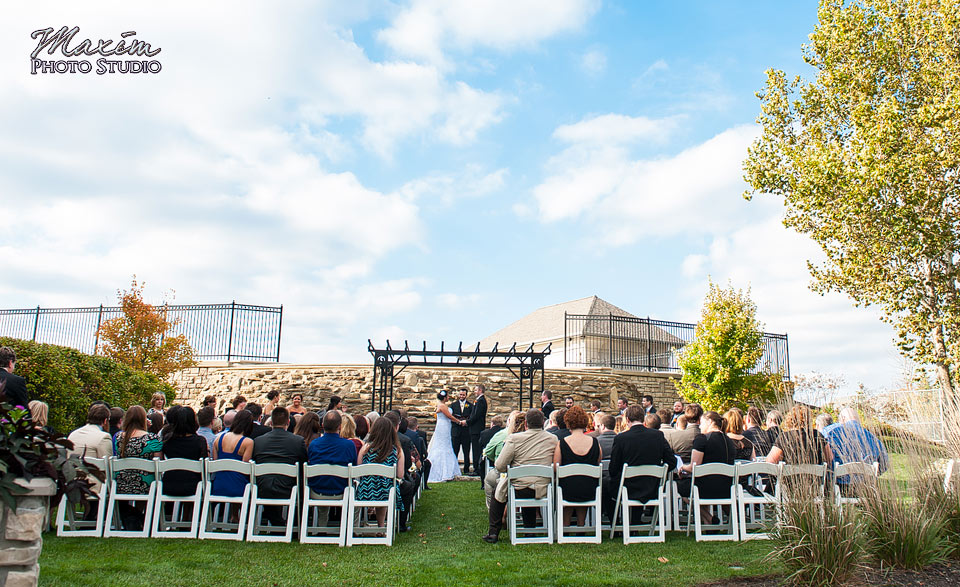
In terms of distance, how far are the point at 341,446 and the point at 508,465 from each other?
66.1 inches

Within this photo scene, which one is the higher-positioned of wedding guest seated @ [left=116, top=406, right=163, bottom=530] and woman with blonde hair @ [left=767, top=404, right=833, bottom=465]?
woman with blonde hair @ [left=767, top=404, right=833, bottom=465]

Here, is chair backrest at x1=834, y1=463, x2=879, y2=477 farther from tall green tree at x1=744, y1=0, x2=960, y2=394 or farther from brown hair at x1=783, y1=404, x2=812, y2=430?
tall green tree at x1=744, y1=0, x2=960, y2=394

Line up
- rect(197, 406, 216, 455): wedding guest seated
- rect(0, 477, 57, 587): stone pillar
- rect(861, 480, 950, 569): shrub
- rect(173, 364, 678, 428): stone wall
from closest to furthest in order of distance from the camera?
rect(0, 477, 57, 587): stone pillar → rect(861, 480, 950, 569): shrub → rect(197, 406, 216, 455): wedding guest seated → rect(173, 364, 678, 428): stone wall

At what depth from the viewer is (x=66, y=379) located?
1002cm

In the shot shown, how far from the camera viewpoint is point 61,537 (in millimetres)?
5844

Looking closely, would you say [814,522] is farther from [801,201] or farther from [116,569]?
[801,201]

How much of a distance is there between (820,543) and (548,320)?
26.1m

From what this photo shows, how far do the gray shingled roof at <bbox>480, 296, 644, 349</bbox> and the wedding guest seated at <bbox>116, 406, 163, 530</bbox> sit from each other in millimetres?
21844

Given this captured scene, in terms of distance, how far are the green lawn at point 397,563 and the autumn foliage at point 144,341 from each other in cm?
1308

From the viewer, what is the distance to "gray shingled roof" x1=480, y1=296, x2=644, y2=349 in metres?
29.0


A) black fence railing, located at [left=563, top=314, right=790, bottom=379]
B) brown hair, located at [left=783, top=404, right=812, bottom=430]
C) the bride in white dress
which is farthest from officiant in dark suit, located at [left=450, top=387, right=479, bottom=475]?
black fence railing, located at [left=563, top=314, right=790, bottom=379]

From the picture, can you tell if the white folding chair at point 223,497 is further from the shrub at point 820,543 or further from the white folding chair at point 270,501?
the shrub at point 820,543

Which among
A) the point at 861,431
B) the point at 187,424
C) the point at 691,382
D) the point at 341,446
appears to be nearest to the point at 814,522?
the point at 861,431

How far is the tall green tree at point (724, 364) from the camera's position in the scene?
17953 millimetres
